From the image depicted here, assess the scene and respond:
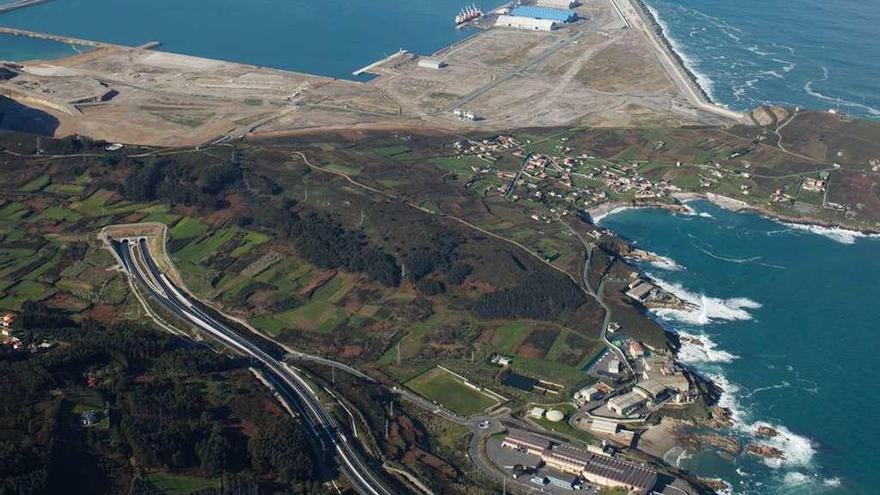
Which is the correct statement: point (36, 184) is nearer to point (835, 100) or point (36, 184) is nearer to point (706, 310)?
point (706, 310)

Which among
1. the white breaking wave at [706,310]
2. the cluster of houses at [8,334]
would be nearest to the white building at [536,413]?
the white breaking wave at [706,310]

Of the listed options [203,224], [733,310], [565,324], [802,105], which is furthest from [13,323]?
[802,105]

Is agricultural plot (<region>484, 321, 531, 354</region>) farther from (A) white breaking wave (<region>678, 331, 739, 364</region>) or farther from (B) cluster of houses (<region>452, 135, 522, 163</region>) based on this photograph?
(B) cluster of houses (<region>452, 135, 522, 163</region>)

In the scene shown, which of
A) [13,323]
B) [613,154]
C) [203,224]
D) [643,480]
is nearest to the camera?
[643,480]

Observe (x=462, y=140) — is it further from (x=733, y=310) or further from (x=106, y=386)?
(x=106, y=386)

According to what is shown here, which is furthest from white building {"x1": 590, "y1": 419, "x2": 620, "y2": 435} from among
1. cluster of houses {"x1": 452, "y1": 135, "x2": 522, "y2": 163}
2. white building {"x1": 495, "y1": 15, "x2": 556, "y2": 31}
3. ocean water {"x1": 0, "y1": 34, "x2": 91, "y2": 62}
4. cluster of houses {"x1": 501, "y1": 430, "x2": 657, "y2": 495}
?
ocean water {"x1": 0, "y1": 34, "x2": 91, "y2": 62}

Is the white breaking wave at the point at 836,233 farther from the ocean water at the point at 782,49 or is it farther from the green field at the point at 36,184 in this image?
the green field at the point at 36,184

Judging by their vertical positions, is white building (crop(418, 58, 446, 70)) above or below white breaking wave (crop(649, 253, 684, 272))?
above
